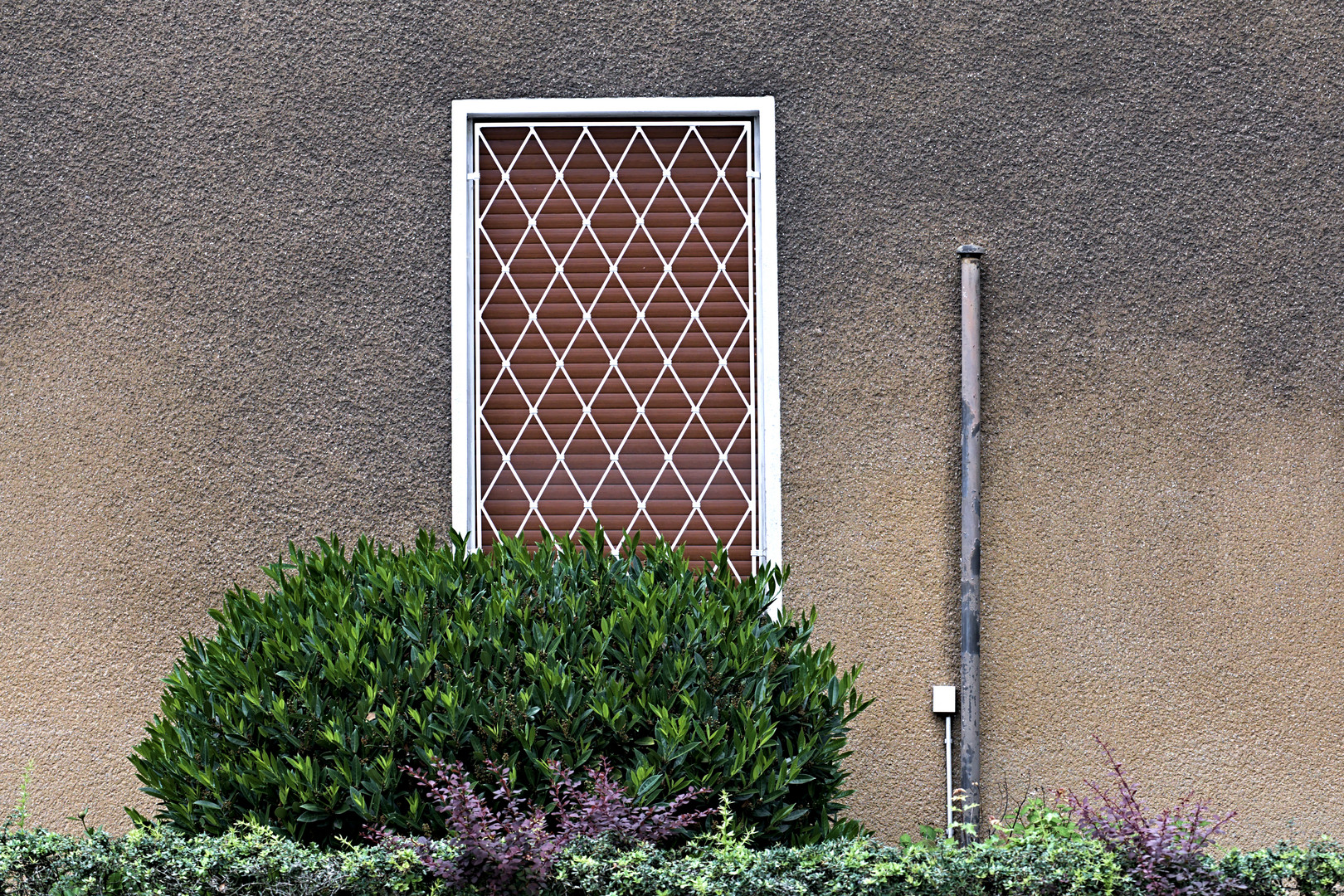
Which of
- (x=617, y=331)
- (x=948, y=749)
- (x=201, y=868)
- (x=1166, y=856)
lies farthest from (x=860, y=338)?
(x=201, y=868)

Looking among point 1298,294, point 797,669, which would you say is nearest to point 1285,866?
point 797,669

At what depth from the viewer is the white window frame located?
4.53m

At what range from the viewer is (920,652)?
14.6 feet

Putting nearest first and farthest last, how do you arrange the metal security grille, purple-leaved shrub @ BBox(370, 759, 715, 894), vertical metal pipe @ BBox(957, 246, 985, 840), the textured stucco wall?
purple-leaved shrub @ BBox(370, 759, 715, 894) → vertical metal pipe @ BBox(957, 246, 985, 840) → the textured stucco wall → the metal security grille

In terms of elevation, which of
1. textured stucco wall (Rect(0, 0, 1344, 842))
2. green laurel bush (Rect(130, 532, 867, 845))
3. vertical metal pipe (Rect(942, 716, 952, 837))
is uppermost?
textured stucco wall (Rect(0, 0, 1344, 842))

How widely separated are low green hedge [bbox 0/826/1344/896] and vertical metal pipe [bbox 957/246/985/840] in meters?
1.42

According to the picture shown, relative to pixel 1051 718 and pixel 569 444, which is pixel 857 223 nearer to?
pixel 569 444

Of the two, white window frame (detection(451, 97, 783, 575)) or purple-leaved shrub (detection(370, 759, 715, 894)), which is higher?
white window frame (detection(451, 97, 783, 575))

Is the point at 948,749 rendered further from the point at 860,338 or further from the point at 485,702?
the point at 485,702

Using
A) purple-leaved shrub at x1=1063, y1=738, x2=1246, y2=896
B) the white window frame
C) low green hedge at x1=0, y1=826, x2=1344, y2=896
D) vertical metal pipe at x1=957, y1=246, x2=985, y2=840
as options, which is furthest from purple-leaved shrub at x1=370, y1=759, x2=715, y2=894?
vertical metal pipe at x1=957, y1=246, x2=985, y2=840

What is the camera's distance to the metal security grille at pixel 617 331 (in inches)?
182

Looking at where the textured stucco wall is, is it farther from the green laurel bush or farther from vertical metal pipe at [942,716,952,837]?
the green laurel bush

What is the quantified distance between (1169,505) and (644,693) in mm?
2790

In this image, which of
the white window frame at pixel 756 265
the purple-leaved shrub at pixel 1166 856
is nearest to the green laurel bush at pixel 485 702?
the purple-leaved shrub at pixel 1166 856
